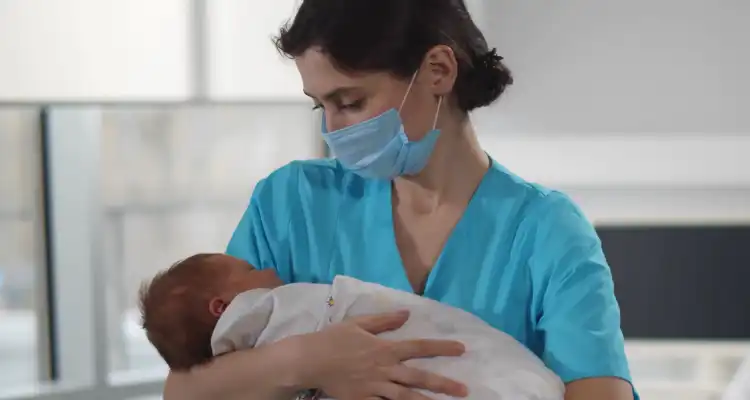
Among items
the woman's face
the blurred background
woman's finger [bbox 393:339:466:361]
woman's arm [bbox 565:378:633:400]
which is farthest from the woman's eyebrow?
the blurred background

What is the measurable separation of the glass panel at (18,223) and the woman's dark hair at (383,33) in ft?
4.99

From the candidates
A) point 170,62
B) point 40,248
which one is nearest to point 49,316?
point 40,248

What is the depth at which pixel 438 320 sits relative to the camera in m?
1.20

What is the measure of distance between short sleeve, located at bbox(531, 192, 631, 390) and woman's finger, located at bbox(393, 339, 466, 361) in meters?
0.17

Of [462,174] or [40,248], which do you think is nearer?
[462,174]

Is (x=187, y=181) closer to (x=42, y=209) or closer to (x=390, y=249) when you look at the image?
(x=42, y=209)

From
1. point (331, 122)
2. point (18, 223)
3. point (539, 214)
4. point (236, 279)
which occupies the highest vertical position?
point (331, 122)

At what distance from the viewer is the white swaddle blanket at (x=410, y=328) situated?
1146 millimetres

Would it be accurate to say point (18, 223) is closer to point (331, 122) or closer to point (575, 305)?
point (331, 122)

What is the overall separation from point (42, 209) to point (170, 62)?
0.57 metres

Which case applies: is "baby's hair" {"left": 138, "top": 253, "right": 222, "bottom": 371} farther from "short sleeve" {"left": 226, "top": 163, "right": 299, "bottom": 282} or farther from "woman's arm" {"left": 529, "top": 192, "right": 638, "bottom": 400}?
"woman's arm" {"left": 529, "top": 192, "right": 638, "bottom": 400}

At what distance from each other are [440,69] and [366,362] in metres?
0.45

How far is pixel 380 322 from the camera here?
3.90 feet

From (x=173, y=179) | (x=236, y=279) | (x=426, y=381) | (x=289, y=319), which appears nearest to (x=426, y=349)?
(x=426, y=381)
